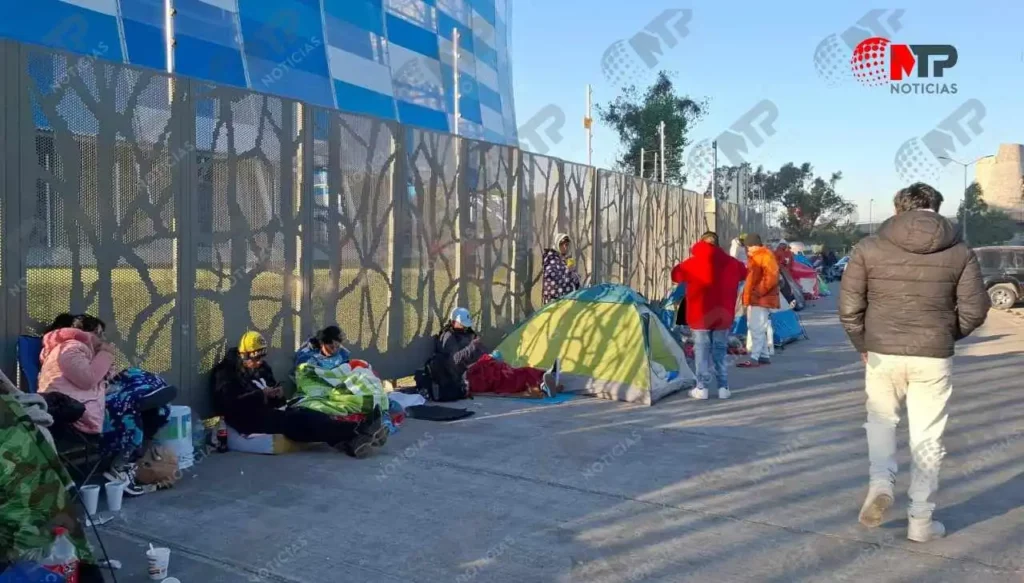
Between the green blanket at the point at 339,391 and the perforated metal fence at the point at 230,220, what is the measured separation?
75 centimetres

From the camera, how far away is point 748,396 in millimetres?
8828

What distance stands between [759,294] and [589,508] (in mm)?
6975

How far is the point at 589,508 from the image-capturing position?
4.99 metres

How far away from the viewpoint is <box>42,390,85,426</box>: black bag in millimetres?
4652

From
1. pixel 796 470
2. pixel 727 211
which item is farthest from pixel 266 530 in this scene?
pixel 727 211

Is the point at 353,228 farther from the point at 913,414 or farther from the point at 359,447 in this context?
the point at 913,414

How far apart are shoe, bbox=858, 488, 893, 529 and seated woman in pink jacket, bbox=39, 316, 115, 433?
4490 millimetres

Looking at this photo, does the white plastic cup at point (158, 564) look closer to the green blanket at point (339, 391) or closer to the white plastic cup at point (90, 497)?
the white plastic cup at point (90, 497)

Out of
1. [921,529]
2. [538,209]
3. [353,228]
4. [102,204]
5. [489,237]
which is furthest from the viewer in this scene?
[538,209]

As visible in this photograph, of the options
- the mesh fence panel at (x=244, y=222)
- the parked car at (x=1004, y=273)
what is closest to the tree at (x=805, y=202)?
the parked car at (x=1004, y=273)

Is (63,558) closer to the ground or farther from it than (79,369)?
closer to the ground

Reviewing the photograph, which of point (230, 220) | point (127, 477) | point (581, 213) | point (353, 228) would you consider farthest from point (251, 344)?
point (581, 213)

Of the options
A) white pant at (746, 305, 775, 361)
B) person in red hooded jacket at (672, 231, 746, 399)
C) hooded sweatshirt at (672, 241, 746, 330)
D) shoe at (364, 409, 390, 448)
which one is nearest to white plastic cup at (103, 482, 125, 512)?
shoe at (364, 409, 390, 448)

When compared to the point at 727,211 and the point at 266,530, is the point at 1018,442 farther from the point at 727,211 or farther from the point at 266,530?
the point at 727,211
